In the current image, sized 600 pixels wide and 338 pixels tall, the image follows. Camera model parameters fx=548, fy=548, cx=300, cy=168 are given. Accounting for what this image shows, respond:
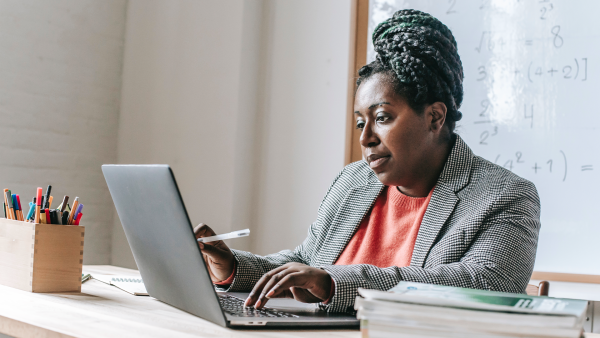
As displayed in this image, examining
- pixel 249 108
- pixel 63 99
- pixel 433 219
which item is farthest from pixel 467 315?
pixel 63 99

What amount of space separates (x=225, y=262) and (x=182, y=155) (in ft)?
4.73

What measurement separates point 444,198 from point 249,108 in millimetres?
1347

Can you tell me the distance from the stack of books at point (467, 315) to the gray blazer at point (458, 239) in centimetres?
26

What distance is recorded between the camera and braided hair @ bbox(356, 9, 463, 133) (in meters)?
1.16

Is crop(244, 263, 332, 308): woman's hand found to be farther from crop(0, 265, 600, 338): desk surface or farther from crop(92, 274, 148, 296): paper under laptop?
crop(92, 274, 148, 296): paper under laptop

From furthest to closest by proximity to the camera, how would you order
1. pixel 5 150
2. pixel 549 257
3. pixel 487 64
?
1. pixel 5 150
2. pixel 487 64
3. pixel 549 257

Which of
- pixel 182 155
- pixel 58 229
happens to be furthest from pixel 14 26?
pixel 58 229

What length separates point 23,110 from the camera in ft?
7.52

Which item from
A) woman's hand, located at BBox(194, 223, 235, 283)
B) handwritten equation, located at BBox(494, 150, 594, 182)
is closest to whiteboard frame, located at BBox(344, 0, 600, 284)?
handwritten equation, located at BBox(494, 150, 594, 182)

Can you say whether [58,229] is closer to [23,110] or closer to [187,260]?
[187,260]

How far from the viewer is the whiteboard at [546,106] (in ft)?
5.58

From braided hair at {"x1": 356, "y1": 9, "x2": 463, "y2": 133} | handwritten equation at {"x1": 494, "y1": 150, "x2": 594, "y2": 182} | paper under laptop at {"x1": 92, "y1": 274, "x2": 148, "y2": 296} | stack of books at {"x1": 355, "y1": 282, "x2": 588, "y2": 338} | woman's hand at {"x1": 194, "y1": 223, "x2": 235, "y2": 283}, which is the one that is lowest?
paper under laptop at {"x1": 92, "y1": 274, "x2": 148, "y2": 296}

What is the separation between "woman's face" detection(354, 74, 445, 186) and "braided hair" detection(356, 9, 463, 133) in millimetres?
24

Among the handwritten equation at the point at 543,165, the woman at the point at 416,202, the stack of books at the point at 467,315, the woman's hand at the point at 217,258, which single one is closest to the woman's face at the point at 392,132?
the woman at the point at 416,202
